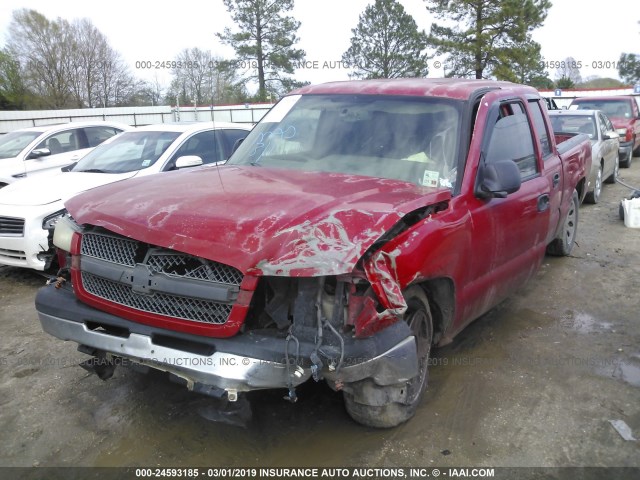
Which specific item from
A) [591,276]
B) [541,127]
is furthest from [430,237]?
[591,276]

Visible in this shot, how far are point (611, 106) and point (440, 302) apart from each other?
1518 cm

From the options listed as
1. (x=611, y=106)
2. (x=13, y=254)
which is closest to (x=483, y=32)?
(x=611, y=106)

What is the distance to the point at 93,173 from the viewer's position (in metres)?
7.07

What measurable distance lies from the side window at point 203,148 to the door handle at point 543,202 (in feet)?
14.6

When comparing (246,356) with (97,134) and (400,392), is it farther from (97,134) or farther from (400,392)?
(97,134)

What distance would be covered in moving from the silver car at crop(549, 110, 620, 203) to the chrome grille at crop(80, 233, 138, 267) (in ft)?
28.9

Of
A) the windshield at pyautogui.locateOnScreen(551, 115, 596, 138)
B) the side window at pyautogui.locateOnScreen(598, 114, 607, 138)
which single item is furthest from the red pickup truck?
the side window at pyautogui.locateOnScreen(598, 114, 607, 138)

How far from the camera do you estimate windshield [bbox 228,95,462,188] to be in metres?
3.67

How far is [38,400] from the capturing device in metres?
3.72

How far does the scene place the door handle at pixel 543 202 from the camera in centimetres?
445

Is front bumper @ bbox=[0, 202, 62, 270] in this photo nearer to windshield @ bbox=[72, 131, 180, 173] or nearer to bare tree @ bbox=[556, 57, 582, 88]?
windshield @ bbox=[72, 131, 180, 173]

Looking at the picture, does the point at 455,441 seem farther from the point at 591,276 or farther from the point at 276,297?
the point at 591,276

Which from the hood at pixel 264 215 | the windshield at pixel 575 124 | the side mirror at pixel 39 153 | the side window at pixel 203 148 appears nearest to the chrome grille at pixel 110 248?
the hood at pixel 264 215

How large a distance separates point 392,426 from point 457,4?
123 ft
